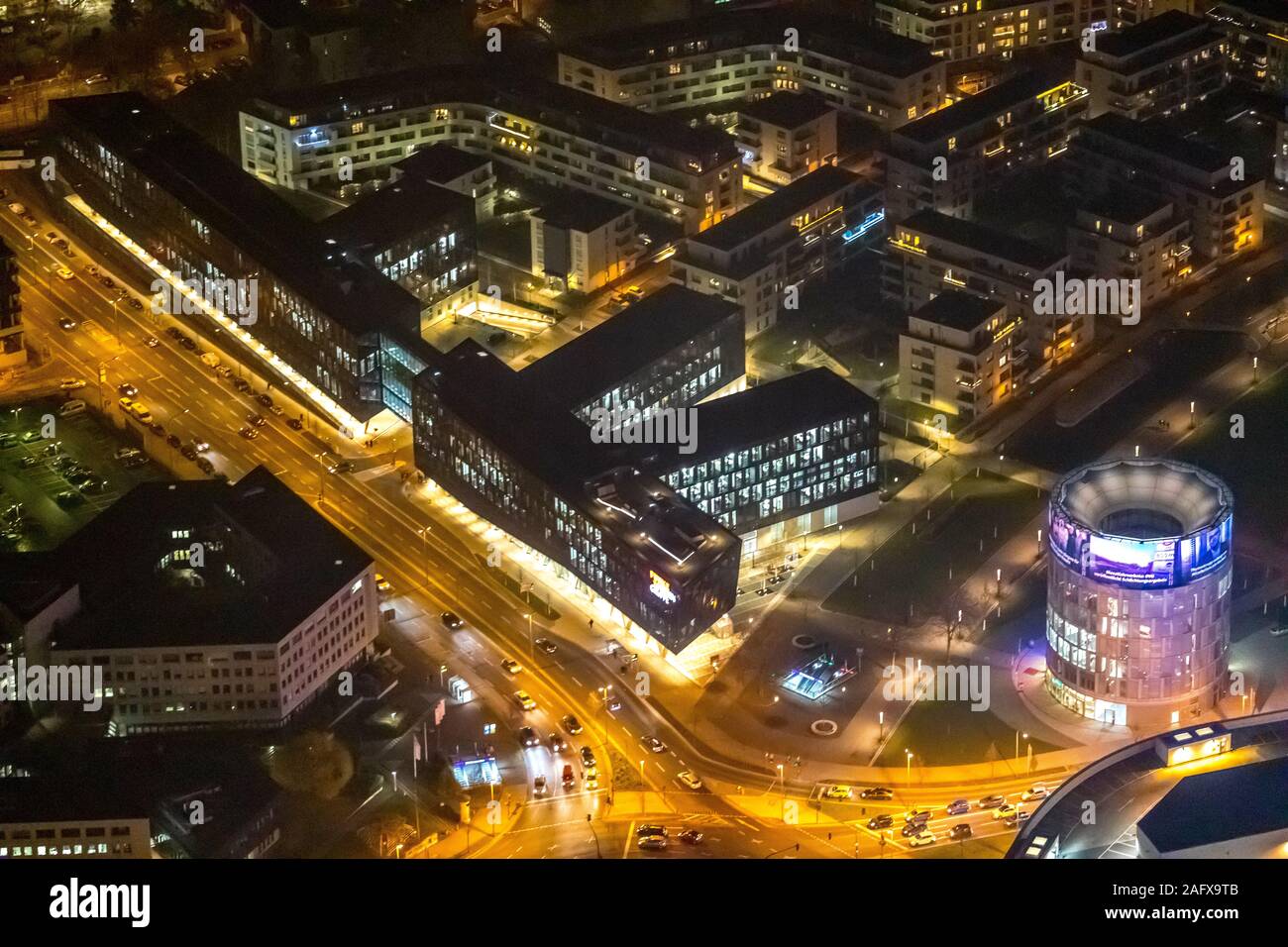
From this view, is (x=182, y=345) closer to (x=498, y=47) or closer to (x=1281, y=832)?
(x=498, y=47)

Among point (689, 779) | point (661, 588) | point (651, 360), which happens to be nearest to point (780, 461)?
point (651, 360)

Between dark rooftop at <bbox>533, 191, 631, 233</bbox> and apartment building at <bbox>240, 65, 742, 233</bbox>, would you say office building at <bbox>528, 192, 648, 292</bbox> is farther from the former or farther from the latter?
apartment building at <bbox>240, 65, 742, 233</bbox>

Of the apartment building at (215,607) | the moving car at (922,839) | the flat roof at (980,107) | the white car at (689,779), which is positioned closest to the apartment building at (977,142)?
the flat roof at (980,107)

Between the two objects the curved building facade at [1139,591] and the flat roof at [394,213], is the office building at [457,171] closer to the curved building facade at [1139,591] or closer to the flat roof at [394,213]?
the flat roof at [394,213]

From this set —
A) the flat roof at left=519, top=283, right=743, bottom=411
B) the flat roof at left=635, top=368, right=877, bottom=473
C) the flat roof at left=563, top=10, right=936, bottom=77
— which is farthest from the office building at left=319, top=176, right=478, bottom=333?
the flat roof at left=563, top=10, right=936, bottom=77

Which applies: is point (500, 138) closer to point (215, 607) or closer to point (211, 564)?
point (211, 564)
